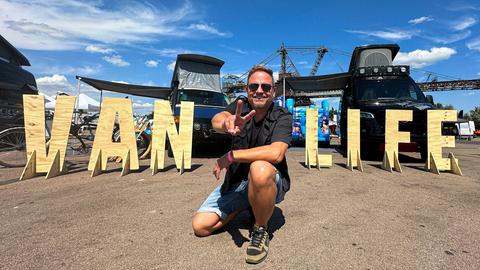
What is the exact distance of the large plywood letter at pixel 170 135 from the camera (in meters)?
5.97

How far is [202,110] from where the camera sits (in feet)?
27.5

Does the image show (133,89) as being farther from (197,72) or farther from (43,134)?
(43,134)

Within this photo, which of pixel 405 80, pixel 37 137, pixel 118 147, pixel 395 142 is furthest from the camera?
pixel 405 80

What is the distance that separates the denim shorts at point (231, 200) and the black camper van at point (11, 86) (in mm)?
7397

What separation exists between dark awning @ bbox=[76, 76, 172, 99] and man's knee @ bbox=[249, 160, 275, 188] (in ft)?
43.1

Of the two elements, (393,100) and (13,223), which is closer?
(13,223)

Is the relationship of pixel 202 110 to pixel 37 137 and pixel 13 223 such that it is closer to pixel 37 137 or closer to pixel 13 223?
pixel 37 137

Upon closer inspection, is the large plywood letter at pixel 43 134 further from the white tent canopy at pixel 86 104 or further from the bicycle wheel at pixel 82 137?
the white tent canopy at pixel 86 104

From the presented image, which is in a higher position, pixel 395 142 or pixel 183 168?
pixel 395 142

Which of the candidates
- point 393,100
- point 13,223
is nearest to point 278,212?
point 13,223

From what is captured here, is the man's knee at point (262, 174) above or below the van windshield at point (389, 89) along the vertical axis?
below

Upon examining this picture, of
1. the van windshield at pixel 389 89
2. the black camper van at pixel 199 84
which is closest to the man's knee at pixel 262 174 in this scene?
the black camper van at pixel 199 84

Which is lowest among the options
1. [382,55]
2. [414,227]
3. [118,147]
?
[414,227]

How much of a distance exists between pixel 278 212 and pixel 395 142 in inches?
176
